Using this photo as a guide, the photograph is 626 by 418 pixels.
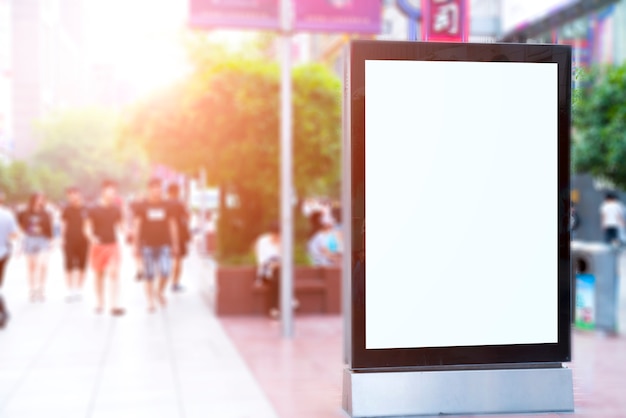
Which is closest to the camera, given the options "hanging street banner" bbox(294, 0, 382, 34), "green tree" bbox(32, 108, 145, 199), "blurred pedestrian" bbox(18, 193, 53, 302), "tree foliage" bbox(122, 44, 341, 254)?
"hanging street banner" bbox(294, 0, 382, 34)

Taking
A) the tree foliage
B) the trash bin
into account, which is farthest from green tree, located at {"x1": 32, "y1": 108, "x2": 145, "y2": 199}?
the trash bin

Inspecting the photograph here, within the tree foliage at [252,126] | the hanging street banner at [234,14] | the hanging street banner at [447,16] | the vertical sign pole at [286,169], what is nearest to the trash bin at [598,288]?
the vertical sign pole at [286,169]

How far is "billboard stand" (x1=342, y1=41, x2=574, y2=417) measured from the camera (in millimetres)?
3941

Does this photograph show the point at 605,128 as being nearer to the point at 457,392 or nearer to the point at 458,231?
the point at 458,231

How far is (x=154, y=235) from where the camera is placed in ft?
44.7

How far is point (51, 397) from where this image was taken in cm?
761

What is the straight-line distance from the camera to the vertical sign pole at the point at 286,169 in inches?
430

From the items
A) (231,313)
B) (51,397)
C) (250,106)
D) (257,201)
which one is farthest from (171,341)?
(257,201)

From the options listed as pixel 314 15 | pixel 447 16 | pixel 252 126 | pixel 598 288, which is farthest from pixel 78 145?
pixel 447 16

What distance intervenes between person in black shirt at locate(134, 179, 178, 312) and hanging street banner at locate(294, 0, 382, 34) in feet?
13.2

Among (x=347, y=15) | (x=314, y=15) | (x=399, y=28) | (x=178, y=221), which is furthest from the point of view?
(x=399, y=28)

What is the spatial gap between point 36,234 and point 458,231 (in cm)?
1253

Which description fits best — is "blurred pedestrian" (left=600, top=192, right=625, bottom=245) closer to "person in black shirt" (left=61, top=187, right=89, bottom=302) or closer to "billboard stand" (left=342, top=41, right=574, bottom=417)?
"person in black shirt" (left=61, top=187, right=89, bottom=302)

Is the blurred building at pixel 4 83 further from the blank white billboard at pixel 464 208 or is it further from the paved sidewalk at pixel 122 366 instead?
the blank white billboard at pixel 464 208
